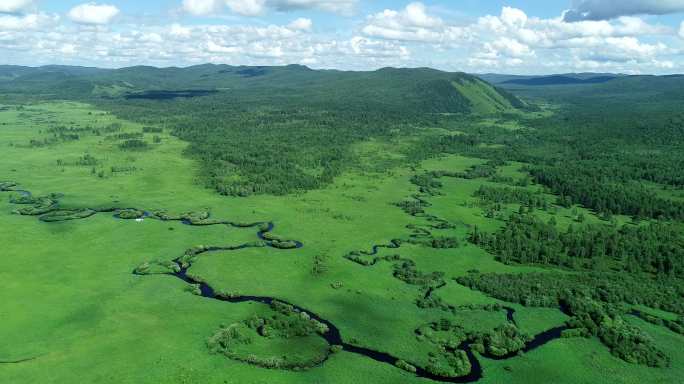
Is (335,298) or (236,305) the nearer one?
(236,305)

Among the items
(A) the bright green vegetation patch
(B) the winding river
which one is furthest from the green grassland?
(B) the winding river

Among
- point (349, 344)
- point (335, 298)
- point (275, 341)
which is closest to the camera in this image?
point (275, 341)

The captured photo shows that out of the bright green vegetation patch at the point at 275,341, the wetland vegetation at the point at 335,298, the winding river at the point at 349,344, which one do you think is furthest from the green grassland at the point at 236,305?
the winding river at the point at 349,344

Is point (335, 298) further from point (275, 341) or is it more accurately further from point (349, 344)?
point (275, 341)

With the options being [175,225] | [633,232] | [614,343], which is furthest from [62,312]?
[633,232]

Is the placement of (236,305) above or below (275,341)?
above

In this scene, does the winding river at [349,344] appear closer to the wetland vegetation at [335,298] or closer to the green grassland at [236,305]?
the wetland vegetation at [335,298]

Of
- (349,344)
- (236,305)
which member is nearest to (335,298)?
(349,344)

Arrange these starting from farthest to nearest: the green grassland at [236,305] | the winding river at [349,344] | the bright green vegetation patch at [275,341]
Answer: the bright green vegetation patch at [275,341], the winding river at [349,344], the green grassland at [236,305]

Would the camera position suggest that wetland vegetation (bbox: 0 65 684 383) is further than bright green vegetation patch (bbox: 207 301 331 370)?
No

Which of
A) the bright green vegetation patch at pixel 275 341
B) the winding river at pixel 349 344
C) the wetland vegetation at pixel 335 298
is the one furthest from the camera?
the bright green vegetation patch at pixel 275 341

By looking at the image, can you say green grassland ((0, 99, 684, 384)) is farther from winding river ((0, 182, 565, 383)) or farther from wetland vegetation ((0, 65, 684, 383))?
winding river ((0, 182, 565, 383))

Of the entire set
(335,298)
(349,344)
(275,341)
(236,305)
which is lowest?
(349,344)

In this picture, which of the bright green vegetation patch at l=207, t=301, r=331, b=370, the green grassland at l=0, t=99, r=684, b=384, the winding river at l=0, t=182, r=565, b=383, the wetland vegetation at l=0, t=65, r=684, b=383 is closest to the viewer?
the green grassland at l=0, t=99, r=684, b=384
